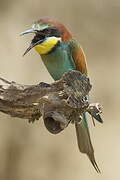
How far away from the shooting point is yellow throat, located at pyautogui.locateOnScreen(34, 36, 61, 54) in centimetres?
194

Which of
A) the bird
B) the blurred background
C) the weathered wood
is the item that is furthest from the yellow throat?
the blurred background

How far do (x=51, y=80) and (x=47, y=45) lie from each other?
40.3 inches

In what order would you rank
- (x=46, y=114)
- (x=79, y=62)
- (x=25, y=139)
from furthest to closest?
(x=25, y=139) < (x=79, y=62) < (x=46, y=114)

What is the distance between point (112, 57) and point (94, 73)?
124 millimetres

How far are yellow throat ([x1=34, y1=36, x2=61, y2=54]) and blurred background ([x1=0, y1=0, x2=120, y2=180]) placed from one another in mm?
918

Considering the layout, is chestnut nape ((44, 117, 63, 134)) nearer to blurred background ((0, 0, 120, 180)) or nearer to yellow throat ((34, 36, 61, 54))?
yellow throat ((34, 36, 61, 54))

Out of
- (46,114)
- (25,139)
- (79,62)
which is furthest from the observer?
(25,139)

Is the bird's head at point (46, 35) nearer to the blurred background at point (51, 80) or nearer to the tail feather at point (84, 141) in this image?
the tail feather at point (84, 141)

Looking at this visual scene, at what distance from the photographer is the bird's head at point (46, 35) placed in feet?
6.31

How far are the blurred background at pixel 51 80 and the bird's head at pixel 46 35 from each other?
3.02ft

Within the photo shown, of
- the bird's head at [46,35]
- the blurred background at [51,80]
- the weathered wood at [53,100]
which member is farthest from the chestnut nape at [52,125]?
the blurred background at [51,80]

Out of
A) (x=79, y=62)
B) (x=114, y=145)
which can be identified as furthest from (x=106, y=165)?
(x=79, y=62)

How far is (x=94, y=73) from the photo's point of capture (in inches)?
118

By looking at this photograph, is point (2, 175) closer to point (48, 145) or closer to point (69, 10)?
point (48, 145)
